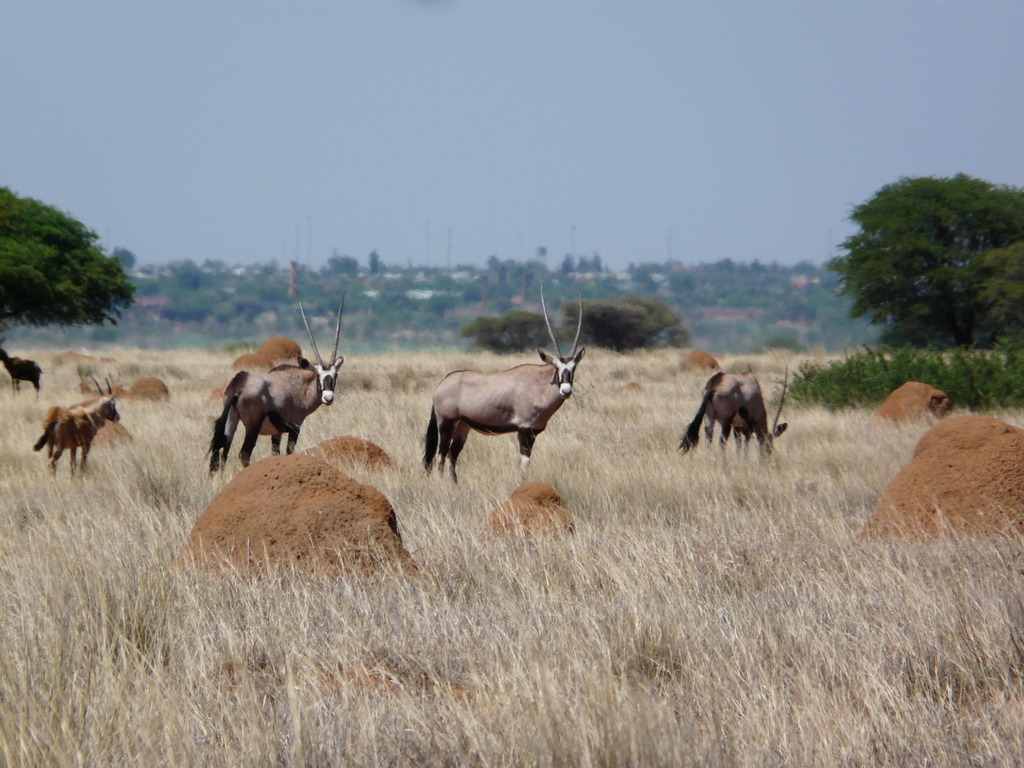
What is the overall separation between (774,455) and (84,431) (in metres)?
7.36

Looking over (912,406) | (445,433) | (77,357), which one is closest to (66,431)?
(445,433)

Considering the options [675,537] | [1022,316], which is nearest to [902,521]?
[675,537]

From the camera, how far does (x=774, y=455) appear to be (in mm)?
10961

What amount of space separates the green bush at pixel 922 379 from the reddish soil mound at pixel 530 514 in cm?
1136

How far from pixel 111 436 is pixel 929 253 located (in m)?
31.2

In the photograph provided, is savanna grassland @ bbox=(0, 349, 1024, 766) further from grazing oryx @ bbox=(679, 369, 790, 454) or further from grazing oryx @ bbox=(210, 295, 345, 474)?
grazing oryx @ bbox=(679, 369, 790, 454)

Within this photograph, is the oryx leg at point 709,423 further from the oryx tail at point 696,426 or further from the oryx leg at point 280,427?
the oryx leg at point 280,427

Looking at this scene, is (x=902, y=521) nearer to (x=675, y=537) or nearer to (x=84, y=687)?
(x=675, y=537)

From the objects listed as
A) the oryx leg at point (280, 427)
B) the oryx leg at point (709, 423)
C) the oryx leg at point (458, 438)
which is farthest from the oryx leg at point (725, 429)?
the oryx leg at point (280, 427)

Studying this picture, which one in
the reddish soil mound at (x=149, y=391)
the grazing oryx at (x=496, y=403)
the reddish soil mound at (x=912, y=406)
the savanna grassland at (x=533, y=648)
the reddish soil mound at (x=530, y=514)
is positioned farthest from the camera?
the reddish soil mound at (x=149, y=391)

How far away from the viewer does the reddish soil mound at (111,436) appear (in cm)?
1189

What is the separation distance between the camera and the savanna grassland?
2924 millimetres

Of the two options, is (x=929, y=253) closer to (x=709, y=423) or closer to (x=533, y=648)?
(x=709, y=423)

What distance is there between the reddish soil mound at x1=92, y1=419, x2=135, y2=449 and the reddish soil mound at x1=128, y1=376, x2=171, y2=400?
22.7 feet
